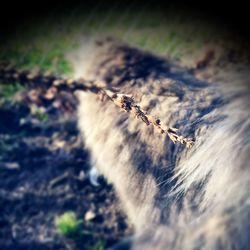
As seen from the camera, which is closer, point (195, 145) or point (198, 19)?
point (195, 145)

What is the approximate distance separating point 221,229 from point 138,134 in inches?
21.9

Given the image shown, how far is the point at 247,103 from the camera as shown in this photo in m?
2.11

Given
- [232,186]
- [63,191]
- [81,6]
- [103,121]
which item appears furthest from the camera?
[81,6]

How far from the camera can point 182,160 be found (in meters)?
1.84

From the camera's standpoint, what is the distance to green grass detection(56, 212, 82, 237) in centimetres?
335

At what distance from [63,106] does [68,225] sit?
1.27 m

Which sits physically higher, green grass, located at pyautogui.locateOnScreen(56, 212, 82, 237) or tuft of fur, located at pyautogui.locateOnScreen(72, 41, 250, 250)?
tuft of fur, located at pyautogui.locateOnScreen(72, 41, 250, 250)

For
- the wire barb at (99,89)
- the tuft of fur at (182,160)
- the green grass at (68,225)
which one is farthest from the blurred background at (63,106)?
the tuft of fur at (182,160)

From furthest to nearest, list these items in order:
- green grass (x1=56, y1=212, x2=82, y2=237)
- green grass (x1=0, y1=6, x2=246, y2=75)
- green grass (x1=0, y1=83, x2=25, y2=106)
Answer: green grass (x1=0, y1=6, x2=246, y2=75) < green grass (x1=0, y1=83, x2=25, y2=106) < green grass (x1=56, y1=212, x2=82, y2=237)

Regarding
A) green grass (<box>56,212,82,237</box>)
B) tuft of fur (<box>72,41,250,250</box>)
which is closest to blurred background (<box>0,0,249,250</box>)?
green grass (<box>56,212,82,237</box>)

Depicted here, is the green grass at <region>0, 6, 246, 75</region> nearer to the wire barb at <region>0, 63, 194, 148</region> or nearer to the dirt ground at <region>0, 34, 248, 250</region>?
the dirt ground at <region>0, 34, 248, 250</region>

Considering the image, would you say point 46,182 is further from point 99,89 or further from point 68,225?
point 99,89

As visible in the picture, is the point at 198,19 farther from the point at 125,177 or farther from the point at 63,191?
the point at 125,177

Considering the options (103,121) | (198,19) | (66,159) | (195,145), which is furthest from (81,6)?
(195,145)
